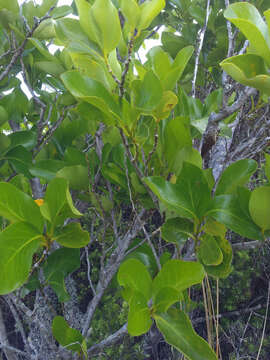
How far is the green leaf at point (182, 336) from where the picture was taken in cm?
49

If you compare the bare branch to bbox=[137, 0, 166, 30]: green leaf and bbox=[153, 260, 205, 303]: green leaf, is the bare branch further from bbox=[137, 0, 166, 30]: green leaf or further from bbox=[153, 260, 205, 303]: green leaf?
bbox=[137, 0, 166, 30]: green leaf

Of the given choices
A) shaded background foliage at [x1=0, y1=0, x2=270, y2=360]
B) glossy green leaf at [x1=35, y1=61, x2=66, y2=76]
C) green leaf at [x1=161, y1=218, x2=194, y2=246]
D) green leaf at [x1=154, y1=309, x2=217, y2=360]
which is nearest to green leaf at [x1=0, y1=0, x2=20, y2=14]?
shaded background foliage at [x1=0, y1=0, x2=270, y2=360]

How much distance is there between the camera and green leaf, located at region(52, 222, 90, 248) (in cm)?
61

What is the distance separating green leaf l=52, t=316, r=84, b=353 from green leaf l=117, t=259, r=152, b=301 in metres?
0.20

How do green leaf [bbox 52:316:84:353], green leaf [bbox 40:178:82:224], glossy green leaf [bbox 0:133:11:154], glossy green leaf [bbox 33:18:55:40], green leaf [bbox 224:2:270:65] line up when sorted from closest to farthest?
green leaf [bbox 224:2:270:65]
green leaf [bbox 40:178:82:224]
green leaf [bbox 52:316:84:353]
glossy green leaf [bbox 0:133:11:154]
glossy green leaf [bbox 33:18:55:40]

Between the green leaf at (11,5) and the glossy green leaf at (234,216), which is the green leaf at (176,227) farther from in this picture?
the green leaf at (11,5)

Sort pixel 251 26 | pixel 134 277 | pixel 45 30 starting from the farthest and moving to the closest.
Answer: pixel 45 30 < pixel 134 277 < pixel 251 26

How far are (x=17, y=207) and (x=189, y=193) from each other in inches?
10.9

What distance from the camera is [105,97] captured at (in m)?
0.53

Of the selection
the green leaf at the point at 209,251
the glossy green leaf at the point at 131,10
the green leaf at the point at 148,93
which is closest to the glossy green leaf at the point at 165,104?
the green leaf at the point at 148,93

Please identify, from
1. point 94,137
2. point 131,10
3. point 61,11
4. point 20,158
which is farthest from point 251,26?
point 61,11

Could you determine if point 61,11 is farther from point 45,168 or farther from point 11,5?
point 45,168

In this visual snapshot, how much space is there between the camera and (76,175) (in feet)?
2.19

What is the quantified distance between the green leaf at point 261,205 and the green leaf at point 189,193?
7cm
